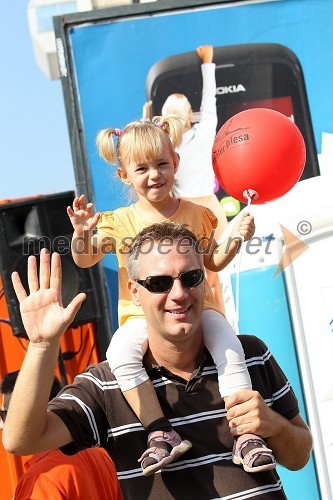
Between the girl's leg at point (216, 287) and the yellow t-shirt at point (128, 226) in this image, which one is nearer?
the yellow t-shirt at point (128, 226)

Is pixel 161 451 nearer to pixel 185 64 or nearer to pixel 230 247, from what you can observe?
pixel 230 247

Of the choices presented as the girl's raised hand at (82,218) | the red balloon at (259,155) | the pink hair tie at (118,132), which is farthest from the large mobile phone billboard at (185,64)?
the girl's raised hand at (82,218)

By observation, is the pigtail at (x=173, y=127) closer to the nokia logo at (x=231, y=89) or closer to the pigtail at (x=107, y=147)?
the pigtail at (x=107, y=147)

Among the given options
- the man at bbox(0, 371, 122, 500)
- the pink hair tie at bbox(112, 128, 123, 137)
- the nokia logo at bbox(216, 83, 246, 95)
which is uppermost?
the nokia logo at bbox(216, 83, 246, 95)

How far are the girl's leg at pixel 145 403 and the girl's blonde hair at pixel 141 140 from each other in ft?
2.87

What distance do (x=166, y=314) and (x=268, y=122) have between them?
4.17 feet

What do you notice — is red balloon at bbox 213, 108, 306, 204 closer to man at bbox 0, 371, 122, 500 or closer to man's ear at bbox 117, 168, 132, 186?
man's ear at bbox 117, 168, 132, 186

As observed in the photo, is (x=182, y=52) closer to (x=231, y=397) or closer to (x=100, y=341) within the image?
(x=100, y=341)

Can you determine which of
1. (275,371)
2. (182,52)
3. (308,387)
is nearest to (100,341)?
(308,387)

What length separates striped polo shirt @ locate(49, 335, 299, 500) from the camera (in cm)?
241

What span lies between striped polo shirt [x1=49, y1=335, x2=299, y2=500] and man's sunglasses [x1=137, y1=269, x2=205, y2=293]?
25cm

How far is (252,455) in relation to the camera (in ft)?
7.80

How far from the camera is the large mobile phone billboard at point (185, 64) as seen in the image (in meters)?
5.20

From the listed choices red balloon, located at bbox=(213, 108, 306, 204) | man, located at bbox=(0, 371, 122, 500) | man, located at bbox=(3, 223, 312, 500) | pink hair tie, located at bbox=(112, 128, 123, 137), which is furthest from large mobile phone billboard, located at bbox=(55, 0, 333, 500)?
man, located at bbox=(3, 223, 312, 500)
